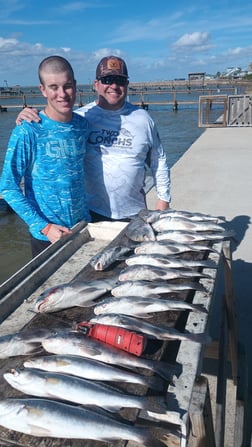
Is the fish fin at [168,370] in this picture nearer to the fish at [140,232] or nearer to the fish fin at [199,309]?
the fish fin at [199,309]

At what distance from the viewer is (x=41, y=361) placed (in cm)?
187

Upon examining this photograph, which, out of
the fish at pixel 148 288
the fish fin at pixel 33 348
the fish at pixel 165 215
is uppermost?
the fish at pixel 165 215

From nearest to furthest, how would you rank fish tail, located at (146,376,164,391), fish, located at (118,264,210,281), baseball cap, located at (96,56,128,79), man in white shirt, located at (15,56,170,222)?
fish tail, located at (146,376,164,391) → fish, located at (118,264,210,281) → baseball cap, located at (96,56,128,79) → man in white shirt, located at (15,56,170,222)

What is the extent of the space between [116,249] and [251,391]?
7.44 feet

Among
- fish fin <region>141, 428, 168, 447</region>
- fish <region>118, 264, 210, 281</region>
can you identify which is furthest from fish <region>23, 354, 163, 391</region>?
fish <region>118, 264, 210, 281</region>

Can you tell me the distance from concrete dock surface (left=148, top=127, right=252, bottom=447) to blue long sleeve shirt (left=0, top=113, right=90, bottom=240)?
1.78 meters

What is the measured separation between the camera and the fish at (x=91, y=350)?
1840 millimetres

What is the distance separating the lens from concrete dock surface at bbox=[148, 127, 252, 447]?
4.45 meters

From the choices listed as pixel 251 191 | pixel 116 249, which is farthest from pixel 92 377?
pixel 251 191

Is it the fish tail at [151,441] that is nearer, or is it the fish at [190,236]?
the fish tail at [151,441]

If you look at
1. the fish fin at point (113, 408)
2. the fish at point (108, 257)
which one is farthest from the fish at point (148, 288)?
the fish fin at point (113, 408)

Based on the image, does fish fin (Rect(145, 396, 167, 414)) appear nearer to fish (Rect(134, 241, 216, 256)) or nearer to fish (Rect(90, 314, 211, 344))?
fish (Rect(90, 314, 211, 344))

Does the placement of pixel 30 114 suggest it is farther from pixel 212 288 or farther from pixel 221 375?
pixel 221 375

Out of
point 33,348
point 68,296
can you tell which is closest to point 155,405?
point 33,348
